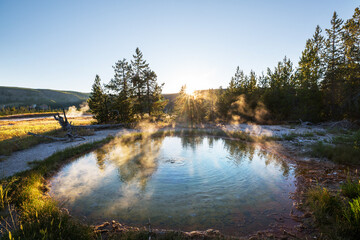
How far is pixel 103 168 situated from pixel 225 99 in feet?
102

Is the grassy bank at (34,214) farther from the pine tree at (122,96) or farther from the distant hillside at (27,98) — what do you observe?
the distant hillside at (27,98)

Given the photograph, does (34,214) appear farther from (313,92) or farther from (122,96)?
(313,92)

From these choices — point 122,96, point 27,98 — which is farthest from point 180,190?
point 27,98

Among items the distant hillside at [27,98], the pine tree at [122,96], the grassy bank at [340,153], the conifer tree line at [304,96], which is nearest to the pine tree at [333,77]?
the conifer tree line at [304,96]

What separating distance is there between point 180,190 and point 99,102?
22922 mm

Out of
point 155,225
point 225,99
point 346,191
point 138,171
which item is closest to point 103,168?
point 138,171

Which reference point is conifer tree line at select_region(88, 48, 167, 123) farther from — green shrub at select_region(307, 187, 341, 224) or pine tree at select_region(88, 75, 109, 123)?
green shrub at select_region(307, 187, 341, 224)

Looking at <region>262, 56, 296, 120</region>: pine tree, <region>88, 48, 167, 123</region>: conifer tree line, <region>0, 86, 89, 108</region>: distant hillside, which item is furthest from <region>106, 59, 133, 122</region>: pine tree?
<region>0, 86, 89, 108</region>: distant hillside

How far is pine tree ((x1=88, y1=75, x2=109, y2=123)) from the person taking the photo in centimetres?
2476

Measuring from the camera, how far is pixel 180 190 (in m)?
6.49

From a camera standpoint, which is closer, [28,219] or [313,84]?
[28,219]

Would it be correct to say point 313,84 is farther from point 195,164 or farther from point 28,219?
point 28,219

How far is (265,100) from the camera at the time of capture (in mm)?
31812

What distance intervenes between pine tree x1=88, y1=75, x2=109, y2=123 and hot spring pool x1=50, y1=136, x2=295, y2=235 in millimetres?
15453
